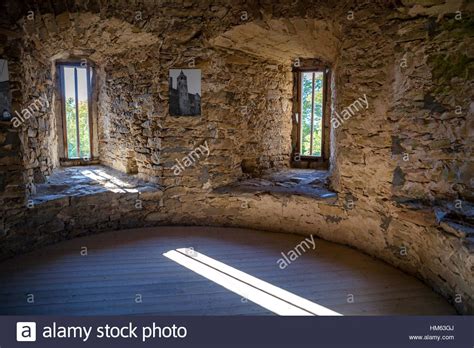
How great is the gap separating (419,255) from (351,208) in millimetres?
856

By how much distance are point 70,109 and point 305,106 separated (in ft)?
13.0

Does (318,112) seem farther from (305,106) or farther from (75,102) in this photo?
(75,102)

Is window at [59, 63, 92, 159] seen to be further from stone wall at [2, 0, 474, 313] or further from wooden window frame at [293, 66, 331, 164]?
wooden window frame at [293, 66, 331, 164]

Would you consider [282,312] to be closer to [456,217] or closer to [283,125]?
[456,217]

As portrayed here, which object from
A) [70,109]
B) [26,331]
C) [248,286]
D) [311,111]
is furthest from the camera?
[70,109]

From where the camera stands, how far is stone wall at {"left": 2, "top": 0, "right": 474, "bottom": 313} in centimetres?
300

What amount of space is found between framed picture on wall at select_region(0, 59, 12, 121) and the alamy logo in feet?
6.77

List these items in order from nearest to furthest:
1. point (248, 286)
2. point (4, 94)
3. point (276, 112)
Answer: point (248, 286), point (4, 94), point (276, 112)

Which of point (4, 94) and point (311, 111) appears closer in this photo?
point (4, 94)

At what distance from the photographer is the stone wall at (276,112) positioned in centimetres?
300

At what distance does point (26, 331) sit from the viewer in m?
2.20

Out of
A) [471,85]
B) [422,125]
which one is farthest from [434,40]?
[422,125]

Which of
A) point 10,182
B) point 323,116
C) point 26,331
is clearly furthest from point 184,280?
point 323,116

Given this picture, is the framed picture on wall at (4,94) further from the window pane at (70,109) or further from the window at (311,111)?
the window at (311,111)
